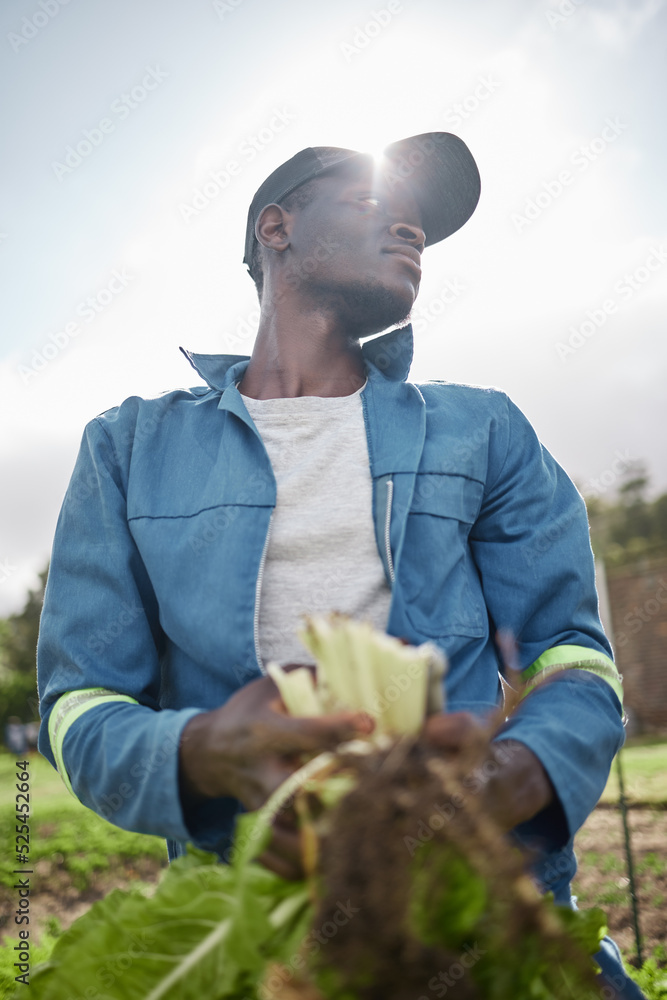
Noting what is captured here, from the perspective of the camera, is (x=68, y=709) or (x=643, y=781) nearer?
(x=68, y=709)

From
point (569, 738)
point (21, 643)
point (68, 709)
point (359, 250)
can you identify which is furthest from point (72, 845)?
point (21, 643)

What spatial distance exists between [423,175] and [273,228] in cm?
59

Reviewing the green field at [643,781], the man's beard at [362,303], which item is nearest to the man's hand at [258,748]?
the man's beard at [362,303]

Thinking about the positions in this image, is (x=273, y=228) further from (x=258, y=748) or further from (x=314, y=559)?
(x=258, y=748)

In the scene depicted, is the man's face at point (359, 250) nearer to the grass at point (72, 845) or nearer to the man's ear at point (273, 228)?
the man's ear at point (273, 228)

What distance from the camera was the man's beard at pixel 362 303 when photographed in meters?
2.32

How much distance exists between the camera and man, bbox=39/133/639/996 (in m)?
1.52

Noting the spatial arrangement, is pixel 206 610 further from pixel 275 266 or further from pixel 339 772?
pixel 275 266

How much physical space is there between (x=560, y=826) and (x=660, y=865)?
4658 millimetres

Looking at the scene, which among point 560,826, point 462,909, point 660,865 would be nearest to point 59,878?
point 660,865

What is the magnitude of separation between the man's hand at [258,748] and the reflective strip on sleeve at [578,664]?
72 centimetres

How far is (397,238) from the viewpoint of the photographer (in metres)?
2.38

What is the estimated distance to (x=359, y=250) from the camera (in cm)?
233

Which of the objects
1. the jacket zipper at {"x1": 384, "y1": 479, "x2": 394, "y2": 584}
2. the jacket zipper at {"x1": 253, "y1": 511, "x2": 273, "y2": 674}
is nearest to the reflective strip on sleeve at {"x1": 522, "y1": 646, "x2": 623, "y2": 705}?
the jacket zipper at {"x1": 384, "y1": 479, "x2": 394, "y2": 584}
